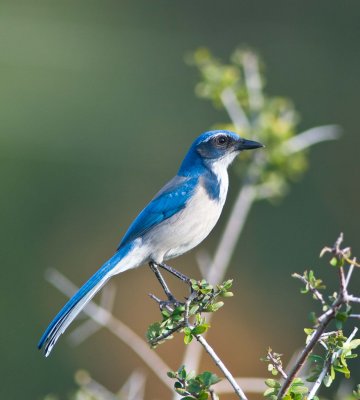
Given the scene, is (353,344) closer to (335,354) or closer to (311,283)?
(335,354)

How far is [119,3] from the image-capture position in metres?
17.8

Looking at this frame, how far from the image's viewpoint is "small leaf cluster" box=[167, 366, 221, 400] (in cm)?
291

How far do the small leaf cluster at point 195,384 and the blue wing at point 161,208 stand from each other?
5.81 feet

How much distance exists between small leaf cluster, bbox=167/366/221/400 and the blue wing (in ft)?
5.81

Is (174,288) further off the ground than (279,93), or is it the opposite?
(279,93)

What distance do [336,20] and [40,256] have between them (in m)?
6.73

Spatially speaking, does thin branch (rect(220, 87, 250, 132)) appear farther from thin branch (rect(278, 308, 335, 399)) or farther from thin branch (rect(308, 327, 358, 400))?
thin branch (rect(278, 308, 335, 399))

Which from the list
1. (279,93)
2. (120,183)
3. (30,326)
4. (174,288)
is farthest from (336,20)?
(30,326)

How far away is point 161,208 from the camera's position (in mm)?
4777

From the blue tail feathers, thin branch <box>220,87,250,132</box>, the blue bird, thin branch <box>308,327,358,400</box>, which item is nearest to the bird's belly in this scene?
the blue bird

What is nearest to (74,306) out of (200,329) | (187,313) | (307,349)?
A: (187,313)

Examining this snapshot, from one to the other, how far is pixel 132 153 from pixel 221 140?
28.2 feet

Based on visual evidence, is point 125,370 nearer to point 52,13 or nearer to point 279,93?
point 279,93

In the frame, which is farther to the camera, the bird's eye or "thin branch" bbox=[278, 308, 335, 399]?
the bird's eye
